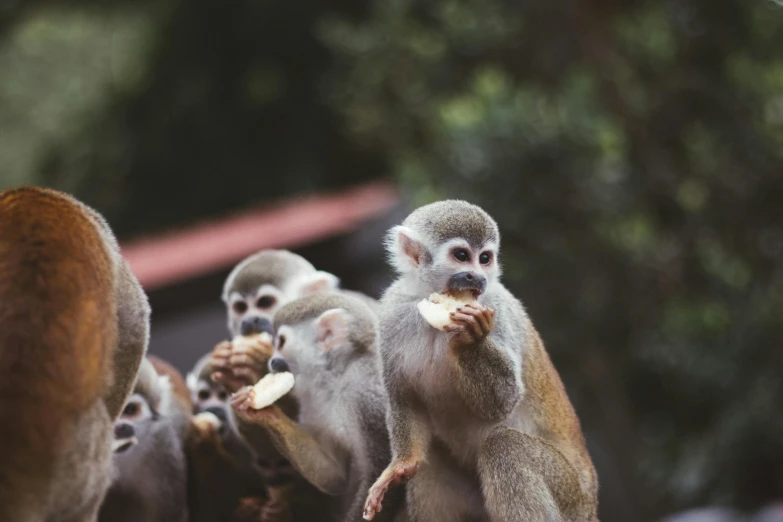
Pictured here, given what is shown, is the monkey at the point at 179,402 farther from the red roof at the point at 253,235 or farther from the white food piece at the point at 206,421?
the red roof at the point at 253,235

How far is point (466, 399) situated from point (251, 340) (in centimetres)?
86

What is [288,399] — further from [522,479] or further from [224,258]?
[224,258]

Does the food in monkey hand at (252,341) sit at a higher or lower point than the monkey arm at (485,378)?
lower

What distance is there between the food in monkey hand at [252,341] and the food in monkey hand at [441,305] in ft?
2.25

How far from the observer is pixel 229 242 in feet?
20.6

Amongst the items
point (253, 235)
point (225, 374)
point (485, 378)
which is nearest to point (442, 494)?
point (485, 378)

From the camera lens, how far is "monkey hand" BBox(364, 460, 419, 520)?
7.03ft

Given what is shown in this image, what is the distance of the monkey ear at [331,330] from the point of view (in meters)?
2.66

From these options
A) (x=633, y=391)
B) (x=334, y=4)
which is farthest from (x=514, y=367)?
(x=334, y=4)

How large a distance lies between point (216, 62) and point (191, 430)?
759 cm

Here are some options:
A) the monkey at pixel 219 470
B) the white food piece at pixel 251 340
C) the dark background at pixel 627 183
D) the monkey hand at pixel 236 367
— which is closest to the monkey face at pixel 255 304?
the white food piece at pixel 251 340

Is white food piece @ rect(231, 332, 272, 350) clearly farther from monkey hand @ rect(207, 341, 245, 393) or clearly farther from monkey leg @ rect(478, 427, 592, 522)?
monkey leg @ rect(478, 427, 592, 522)

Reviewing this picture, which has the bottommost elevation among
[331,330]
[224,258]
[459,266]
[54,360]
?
[224,258]

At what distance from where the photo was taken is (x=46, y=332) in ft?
5.71
